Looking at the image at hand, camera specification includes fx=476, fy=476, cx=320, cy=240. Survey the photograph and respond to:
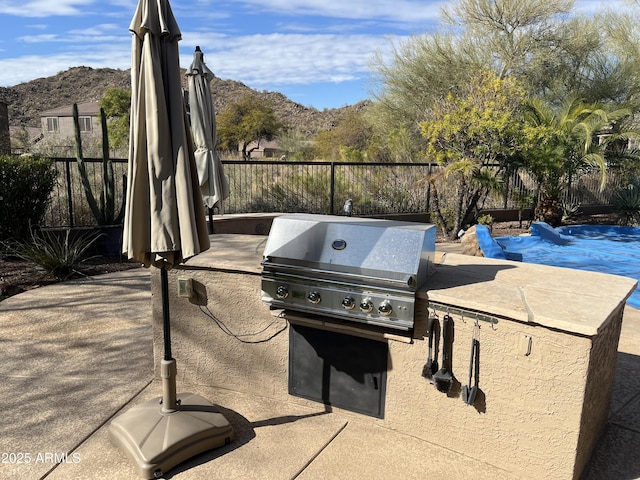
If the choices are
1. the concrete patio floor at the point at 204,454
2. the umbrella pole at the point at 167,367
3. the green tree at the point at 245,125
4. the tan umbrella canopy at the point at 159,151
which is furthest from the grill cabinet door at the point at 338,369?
the green tree at the point at 245,125

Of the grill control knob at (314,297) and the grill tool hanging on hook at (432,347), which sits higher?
the grill control knob at (314,297)

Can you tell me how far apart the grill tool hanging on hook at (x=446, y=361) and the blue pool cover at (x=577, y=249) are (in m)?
6.78

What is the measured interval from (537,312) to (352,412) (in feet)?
4.79

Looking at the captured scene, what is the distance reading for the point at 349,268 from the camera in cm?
286

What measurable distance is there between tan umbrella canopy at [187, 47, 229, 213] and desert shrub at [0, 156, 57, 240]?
2944 millimetres

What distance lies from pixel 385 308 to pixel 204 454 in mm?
1452

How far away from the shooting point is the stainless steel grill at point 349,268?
9.16ft

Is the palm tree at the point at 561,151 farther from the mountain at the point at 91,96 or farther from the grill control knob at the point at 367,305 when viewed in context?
the mountain at the point at 91,96

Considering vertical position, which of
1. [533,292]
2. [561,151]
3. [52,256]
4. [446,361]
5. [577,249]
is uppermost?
[561,151]

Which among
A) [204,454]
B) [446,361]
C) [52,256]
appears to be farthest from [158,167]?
[52,256]

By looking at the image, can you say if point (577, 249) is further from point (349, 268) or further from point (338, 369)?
point (349, 268)

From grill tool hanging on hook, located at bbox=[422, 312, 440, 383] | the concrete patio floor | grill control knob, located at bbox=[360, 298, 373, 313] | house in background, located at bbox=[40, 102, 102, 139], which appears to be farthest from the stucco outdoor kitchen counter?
house in background, located at bbox=[40, 102, 102, 139]

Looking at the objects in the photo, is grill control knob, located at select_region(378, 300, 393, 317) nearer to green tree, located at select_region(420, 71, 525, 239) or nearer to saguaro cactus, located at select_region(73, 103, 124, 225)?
saguaro cactus, located at select_region(73, 103, 124, 225)

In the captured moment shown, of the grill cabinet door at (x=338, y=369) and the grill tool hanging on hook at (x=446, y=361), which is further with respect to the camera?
the grill cabinet door at (x=338, y=369)
